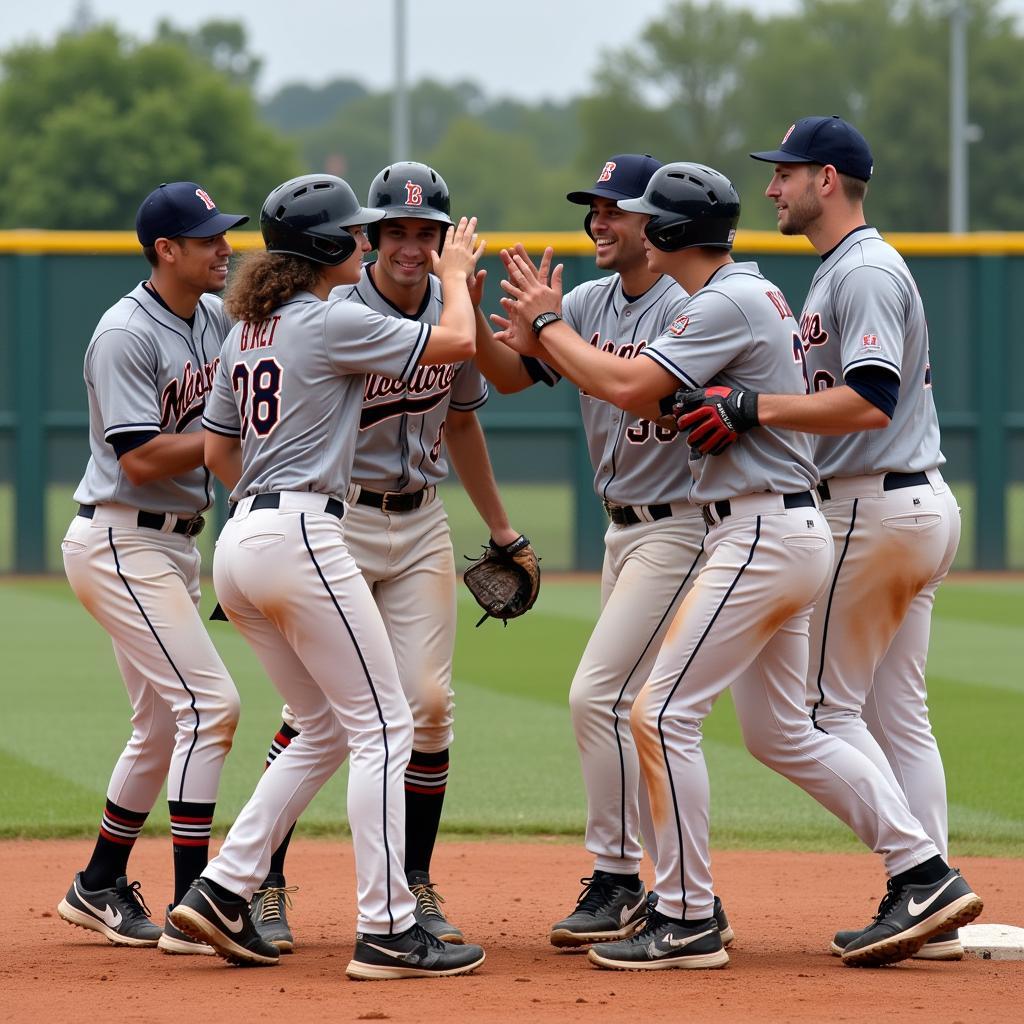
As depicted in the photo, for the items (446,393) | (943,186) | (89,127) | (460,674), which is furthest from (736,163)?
(446,393)

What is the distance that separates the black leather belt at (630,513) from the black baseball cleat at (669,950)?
108 centimetres

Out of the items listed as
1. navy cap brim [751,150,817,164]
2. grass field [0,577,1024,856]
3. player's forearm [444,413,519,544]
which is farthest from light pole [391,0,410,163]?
navy cap brim [751,150,817,164]

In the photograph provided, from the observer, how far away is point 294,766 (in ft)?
14.9

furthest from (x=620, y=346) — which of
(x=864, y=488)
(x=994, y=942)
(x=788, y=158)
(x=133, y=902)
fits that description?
(x=133, y=902)

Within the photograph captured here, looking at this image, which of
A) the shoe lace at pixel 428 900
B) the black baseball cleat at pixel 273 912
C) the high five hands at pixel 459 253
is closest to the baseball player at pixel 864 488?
the high five hands at pixel 459 253

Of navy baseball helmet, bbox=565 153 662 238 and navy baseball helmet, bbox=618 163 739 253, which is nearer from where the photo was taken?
navy baseball helmet, bbox=618 163 739 253

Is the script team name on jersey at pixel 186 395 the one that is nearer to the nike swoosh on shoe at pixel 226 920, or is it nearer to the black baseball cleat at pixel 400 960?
the nike swoosh on shoe at pixel 226 920

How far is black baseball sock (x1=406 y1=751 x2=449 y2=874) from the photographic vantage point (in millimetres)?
5074

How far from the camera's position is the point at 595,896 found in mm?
4957

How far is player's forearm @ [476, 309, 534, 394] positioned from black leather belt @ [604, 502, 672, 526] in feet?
1.45

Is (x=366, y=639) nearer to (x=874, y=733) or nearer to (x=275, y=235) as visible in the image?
(x=275, y=235)

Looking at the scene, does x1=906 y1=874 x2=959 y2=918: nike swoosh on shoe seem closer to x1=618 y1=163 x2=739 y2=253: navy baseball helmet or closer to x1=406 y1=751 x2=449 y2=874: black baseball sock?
x1=406 y1=751 x2=449 y2=874: black baseball sock

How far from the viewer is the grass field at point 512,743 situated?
6637 mm

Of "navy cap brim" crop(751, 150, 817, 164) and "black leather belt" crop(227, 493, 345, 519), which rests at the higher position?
"navy cap brim" crop(751, 150, 817, 164)
